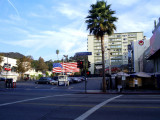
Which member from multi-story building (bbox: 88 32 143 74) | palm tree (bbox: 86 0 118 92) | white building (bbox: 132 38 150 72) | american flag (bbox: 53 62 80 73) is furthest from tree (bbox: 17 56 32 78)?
palm tree (bbox: 86 0 118 92)

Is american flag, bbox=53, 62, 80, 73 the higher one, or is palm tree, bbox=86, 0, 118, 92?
palm tree, bbox=86, 0, 118, 92

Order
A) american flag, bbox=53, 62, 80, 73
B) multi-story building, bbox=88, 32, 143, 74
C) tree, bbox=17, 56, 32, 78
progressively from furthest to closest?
multi-story building, bbox=88, 32, 143, 74 → tree, bbox=17, 56, 32, 78 → american flag, bbox=53, 62, 80, 73

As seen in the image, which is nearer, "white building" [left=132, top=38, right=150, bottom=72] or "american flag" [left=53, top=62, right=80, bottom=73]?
"american flag" [left=53, top=62, right=80, bottom=73]

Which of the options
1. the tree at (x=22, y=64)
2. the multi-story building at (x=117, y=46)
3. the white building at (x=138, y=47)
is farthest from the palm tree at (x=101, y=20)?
the multi-story building at (x=117, y=46)

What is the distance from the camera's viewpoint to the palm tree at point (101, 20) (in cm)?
2417

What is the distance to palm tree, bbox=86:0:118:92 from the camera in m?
24.2

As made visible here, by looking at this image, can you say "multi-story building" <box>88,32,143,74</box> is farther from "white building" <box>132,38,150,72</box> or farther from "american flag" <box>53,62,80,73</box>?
"american flag" <box>53,62,80,73</box>

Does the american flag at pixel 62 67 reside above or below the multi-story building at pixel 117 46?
below

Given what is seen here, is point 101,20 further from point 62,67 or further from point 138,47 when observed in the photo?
point 138,47

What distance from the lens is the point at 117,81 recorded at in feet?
104

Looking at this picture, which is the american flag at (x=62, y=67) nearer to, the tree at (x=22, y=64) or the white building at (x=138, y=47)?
the white building at (x=138, y=47)

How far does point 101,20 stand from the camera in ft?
79.2

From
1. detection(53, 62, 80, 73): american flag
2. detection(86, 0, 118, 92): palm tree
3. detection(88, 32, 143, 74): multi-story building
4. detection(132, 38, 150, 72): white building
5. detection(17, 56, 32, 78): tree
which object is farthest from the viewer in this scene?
detection(88, 32, 143, 74): multi-story building

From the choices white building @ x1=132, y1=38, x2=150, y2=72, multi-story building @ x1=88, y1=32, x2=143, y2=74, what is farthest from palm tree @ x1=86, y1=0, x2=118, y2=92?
multi-story building @ x1=88, y1=32, x2=143, y2=74
